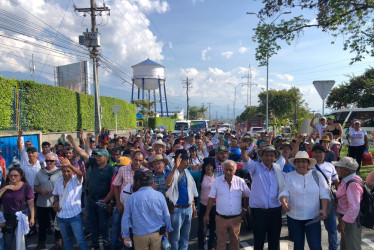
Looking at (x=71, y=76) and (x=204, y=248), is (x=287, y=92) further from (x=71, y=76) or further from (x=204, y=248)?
(x=204, y=248)

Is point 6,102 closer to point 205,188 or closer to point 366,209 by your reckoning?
point 205,188

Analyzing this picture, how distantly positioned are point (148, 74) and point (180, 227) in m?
38.0

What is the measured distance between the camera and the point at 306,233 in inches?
135

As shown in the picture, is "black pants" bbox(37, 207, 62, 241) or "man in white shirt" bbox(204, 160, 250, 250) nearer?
"man in white shirt" bbox(204, 160, 250, 250)

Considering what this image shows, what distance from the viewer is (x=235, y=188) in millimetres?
3760

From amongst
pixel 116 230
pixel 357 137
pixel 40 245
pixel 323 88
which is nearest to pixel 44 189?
pixel 40 245

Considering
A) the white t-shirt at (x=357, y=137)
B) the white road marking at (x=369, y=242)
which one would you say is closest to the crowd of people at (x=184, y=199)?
the white road marking at (x=369, y=242)

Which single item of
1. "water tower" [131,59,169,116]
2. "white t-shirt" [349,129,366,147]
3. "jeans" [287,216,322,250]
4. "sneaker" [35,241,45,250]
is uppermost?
"water tower" [131,59,169,116]

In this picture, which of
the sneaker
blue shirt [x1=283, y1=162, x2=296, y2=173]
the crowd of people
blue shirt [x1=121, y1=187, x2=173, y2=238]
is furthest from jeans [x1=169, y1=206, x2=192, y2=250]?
the sneaker

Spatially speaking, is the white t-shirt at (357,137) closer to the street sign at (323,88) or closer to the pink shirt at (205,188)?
the street sign at (323,88)

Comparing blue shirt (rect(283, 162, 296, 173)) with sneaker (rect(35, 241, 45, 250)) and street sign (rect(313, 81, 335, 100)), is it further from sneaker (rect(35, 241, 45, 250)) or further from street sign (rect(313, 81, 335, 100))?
sneaker (rect(35, 241, 45, 250))

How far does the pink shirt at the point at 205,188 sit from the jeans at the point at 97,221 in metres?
1.62

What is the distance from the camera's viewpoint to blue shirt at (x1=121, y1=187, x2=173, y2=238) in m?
3.03

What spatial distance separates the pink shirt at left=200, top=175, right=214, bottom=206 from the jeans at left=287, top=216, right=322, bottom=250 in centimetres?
135
